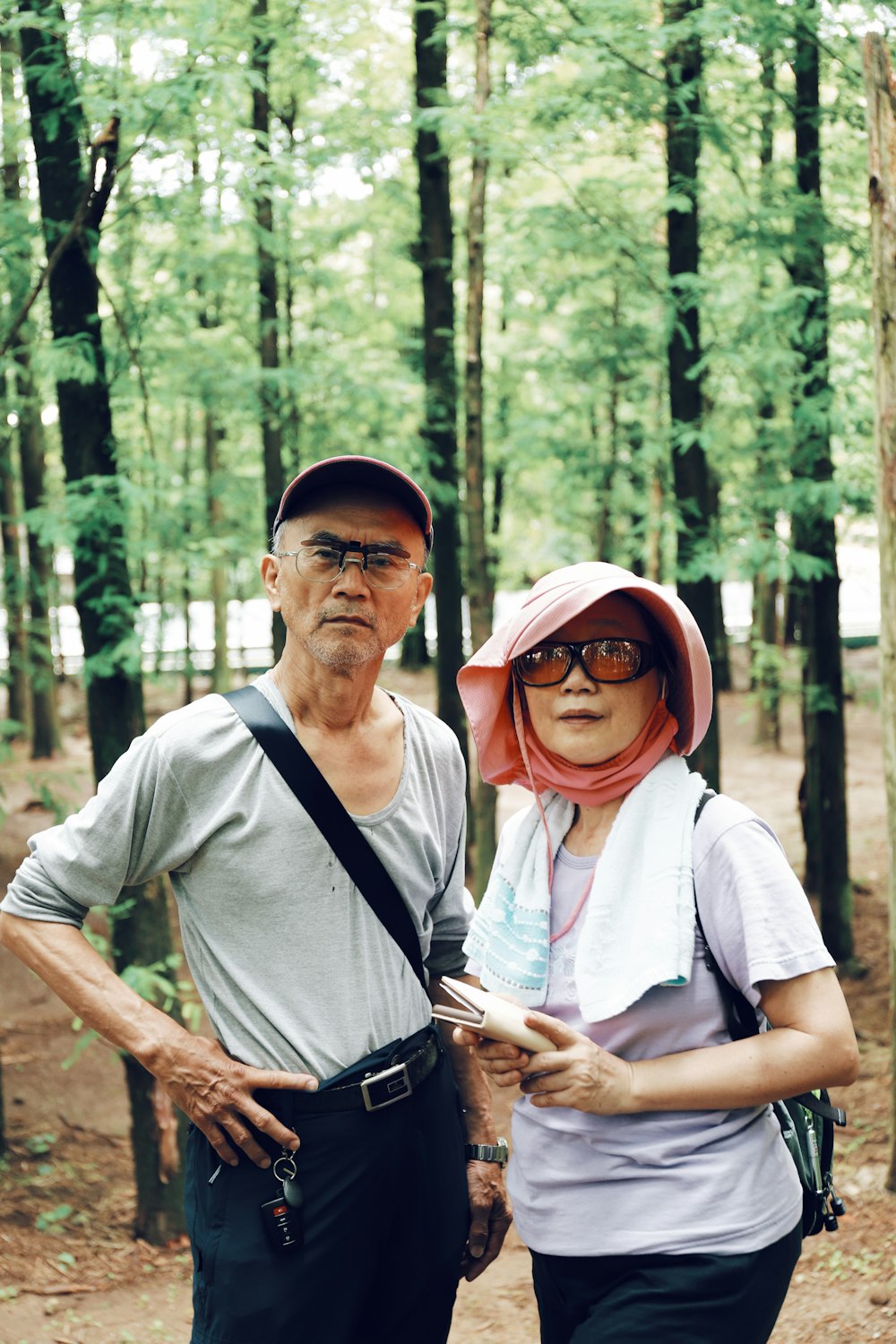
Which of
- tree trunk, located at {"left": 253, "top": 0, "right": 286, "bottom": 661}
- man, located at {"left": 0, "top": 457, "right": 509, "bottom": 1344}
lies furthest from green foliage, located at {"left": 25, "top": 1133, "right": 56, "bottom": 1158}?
man, located at {"left": 0, "top": 457, "right": 509, "bottom": 1344}

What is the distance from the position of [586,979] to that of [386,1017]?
2.14 ft

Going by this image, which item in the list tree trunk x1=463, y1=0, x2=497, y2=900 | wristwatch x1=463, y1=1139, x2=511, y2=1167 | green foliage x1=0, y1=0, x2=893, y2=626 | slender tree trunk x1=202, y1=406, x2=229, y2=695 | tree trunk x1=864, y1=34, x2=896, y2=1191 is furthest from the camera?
slender tree trunk x1=202, y1=406, x2=229, y2=695

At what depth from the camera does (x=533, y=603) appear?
229cm

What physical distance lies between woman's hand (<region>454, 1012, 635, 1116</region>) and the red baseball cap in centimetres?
116

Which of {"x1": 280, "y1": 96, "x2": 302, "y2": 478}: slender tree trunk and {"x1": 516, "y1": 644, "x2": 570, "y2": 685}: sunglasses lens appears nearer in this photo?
{"x1": 516, "y1": 644, "x2": 570, "y2": 685}: sunglasses lens

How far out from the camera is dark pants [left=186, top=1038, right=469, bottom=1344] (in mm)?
2447

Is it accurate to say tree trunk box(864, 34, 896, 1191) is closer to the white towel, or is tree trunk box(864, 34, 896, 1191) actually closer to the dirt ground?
the dirt ground

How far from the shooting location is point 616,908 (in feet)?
7.04

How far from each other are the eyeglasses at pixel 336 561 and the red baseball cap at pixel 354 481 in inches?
4.4

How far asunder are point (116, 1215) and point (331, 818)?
595cm

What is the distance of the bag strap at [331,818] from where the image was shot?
259cm

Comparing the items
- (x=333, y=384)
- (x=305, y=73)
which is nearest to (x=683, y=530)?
(x=333, y=384)

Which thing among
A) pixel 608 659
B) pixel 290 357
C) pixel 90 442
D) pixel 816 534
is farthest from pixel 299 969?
pixel 290 357

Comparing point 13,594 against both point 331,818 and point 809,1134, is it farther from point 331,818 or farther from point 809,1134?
point 809,1134
